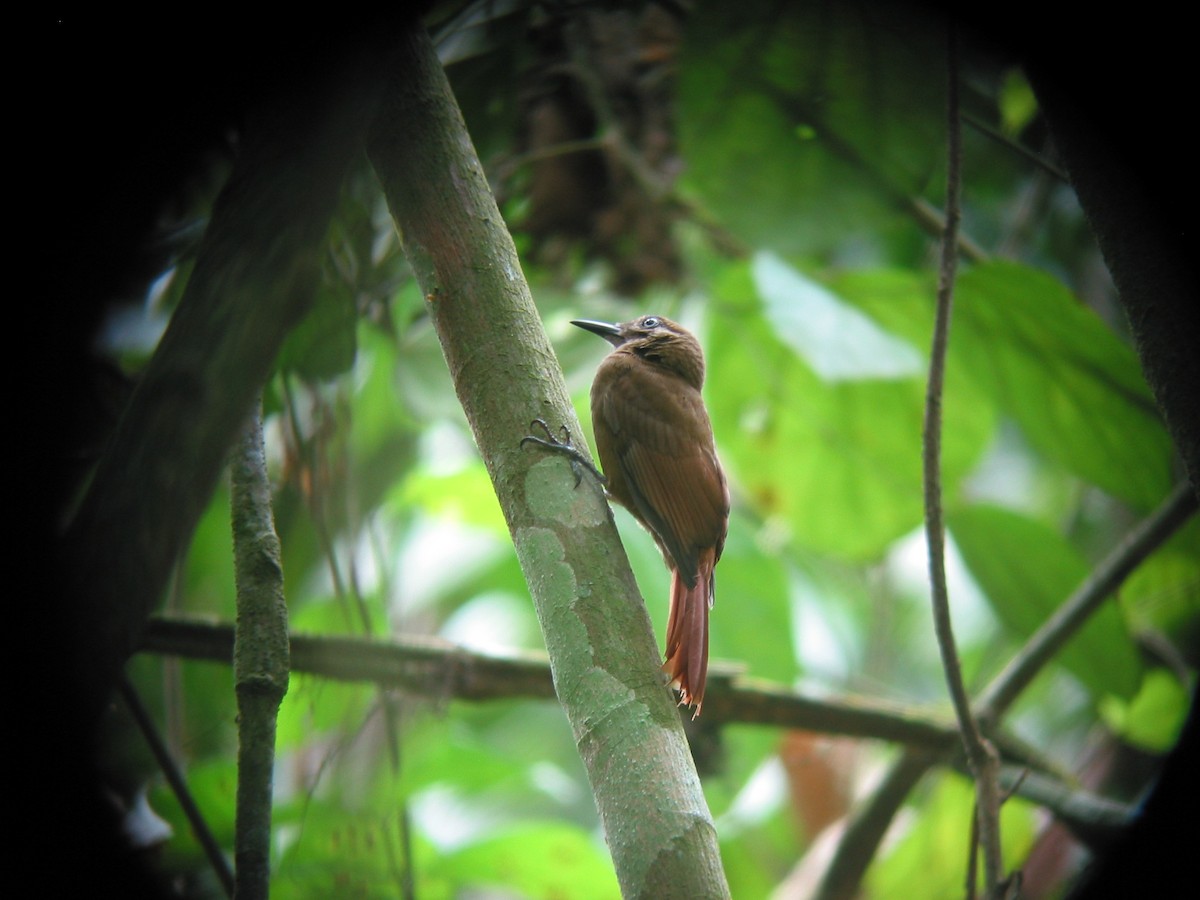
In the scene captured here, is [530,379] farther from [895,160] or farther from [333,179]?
[895,160]

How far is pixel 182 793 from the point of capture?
4.21 feet

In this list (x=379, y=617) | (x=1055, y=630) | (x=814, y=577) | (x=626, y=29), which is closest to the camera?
(x=379, y=617)

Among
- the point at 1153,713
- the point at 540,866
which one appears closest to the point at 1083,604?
the point at 1153,713

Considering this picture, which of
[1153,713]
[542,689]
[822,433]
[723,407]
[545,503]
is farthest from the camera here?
[723,407]

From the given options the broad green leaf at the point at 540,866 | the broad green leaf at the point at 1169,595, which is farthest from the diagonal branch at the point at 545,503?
the broad green leaf at the point at 1169,595

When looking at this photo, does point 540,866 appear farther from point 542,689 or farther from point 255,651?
point 255,651

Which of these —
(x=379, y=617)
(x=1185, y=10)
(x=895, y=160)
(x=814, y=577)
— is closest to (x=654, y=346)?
(x=895, y=160)

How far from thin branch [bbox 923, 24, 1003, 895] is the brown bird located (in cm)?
41

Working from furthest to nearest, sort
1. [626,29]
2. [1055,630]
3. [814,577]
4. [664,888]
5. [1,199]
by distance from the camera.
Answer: [814,577]
[626,29]
[1055,630]
[1,199]
[664,888]

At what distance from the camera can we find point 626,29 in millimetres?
2988

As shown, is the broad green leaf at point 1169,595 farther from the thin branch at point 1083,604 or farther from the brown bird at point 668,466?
the brown bird at point 668,466

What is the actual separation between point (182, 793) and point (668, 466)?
3.74 ft

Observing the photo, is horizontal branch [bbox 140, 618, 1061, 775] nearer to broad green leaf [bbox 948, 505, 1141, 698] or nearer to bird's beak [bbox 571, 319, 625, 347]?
broad green leaf [bbox 948, 505, 1141, 698]

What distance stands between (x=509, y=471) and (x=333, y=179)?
0.42 m
